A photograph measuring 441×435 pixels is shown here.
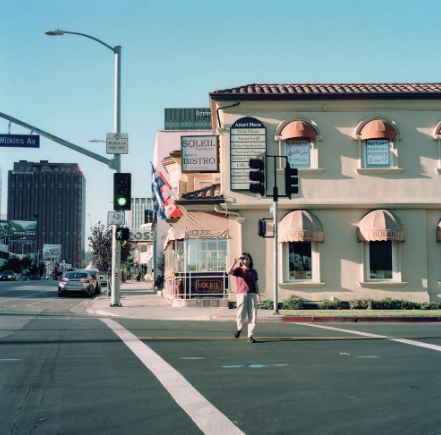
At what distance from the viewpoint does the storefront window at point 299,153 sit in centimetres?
2177

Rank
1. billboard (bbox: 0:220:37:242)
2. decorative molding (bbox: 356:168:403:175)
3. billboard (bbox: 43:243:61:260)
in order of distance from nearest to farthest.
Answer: decorative molding (bbox: 356:168:403:175) < billboard (bbox: 0:220:37:242) < billboard (bbox: 43:243:61:260)

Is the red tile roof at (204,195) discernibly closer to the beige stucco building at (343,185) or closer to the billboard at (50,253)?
the beige stucco building at (343,185)

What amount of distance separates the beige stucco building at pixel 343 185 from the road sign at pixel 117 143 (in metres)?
3.58

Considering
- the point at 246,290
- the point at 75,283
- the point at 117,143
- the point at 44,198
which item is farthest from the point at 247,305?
the point at 44,198

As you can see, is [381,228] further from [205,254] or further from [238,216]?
[205,254]

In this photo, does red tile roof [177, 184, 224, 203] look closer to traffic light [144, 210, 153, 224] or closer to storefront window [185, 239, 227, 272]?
storefront window [185, 239, 227, 272]

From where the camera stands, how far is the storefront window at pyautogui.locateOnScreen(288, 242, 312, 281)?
71.2ft

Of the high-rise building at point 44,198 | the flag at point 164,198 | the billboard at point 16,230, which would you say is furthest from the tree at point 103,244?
the high-rise building at point 44,198

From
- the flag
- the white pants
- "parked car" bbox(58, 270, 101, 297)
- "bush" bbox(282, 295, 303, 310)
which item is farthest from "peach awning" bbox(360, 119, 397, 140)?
"parked car" bbox(58, 270, 101, 297)

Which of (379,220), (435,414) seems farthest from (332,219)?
(435,414)

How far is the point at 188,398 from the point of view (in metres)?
6.39

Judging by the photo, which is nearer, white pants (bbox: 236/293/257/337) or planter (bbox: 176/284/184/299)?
white pants (bbox: 236/293/257/337)

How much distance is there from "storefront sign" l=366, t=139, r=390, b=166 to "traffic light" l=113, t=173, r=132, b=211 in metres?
8.87

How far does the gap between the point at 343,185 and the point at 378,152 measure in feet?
5.98
